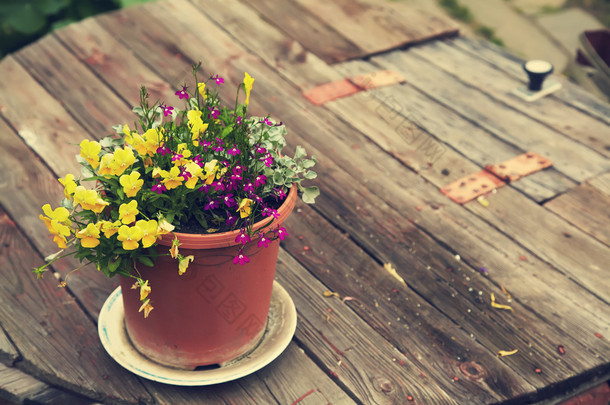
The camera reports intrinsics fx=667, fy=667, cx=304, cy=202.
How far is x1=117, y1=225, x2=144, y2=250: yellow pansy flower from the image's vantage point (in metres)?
1.43

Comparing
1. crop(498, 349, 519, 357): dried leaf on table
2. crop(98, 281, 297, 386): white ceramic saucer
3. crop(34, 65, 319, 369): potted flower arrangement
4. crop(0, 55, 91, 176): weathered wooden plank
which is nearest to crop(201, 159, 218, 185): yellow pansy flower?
crop(34, 65, 319, 369): potted flower arrangement

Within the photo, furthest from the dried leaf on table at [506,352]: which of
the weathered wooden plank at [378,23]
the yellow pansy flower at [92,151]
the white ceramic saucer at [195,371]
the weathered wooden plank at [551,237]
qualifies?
the weathered wooden plank at [378,23]

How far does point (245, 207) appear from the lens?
1561 millimetres

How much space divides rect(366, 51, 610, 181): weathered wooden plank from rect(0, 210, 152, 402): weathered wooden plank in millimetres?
1901

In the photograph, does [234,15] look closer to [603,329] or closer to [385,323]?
[385,323]

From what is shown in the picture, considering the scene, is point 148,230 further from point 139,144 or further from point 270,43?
point 270,43

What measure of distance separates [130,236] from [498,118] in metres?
2.09

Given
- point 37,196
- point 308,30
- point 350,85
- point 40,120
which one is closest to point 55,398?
point 37,196

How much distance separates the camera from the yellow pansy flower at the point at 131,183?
1466 mm

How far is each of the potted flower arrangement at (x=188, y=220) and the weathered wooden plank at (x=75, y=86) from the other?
116cm

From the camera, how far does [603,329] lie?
208 centimetres

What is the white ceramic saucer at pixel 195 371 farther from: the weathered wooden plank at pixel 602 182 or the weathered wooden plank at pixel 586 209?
the weathered wooden plank at pixel 602 182

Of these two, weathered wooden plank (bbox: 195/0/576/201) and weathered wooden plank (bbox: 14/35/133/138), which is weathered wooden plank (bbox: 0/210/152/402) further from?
weathered wooden plank (bbox: 195/0/576/201)

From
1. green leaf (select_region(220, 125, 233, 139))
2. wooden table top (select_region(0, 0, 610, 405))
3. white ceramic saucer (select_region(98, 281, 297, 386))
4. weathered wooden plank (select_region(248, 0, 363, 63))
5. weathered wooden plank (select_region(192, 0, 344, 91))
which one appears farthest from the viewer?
weathered wooden plank (select_region(248, 0, 363, 63))
